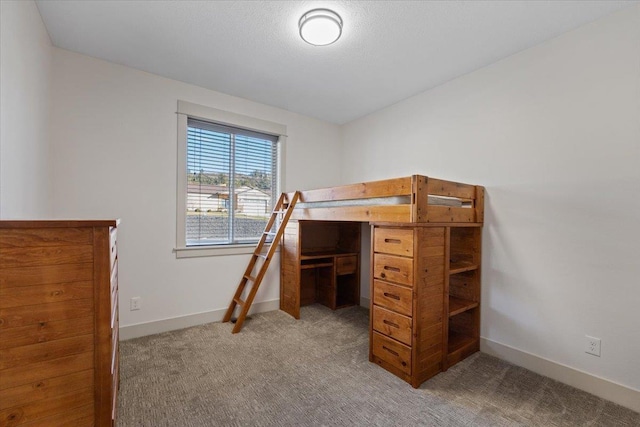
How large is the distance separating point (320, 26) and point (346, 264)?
2597mm

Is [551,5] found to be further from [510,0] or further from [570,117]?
[570,117]

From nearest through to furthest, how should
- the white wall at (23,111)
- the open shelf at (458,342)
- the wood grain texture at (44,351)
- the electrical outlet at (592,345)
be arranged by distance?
1. the wood grain texture at (44,351)
2. the white wall at (23,111)
3. the electrical outlet at (592,345)
4. the open shelf at (458,342)

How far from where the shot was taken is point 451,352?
2250 mm

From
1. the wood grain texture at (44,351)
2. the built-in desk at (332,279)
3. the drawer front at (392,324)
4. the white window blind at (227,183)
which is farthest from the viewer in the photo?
the built-in desk at (332,279)

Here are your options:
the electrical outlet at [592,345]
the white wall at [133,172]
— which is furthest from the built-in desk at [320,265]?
the electrical outlet at [592,345]

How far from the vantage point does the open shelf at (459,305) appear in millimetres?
2304

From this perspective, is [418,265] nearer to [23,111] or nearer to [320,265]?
[320,265]

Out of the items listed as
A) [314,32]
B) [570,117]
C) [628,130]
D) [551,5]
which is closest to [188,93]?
[314,32]

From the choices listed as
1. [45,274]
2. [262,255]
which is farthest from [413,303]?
[45,274]

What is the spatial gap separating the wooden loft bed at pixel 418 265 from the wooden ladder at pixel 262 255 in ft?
1.39

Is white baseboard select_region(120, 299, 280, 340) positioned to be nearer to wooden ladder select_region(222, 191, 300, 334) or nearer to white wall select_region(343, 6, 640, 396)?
wooden ladder select_region(222, 191, 300, 334)

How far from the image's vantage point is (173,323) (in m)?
2.80

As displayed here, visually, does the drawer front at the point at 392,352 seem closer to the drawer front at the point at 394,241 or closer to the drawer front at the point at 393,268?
the drawer front at the point at 393,268

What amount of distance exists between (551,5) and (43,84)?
3495 millimetres
